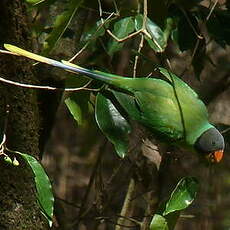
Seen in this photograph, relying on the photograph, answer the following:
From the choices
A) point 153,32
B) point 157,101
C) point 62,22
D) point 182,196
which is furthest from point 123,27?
point 182,196

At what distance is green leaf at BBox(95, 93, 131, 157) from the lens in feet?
3.98

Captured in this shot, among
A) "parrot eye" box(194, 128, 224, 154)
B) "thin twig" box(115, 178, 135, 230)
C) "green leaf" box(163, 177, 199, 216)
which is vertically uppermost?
"parrot eye" box(194, 128, 224, 154)

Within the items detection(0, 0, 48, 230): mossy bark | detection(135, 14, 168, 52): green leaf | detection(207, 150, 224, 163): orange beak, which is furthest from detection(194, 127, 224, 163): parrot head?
detection(0, 0, 48, 230): mossy bark

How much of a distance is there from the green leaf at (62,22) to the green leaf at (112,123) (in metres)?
0.21

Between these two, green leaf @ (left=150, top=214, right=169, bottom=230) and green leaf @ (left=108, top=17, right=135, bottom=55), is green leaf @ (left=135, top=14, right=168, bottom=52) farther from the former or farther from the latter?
green leaf @ (left=150, top=214, right=169, bottom=230)

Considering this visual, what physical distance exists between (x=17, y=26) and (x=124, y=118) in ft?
1.06

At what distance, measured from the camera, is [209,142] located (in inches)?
52.9

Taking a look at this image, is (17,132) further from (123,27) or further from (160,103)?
(123,27)

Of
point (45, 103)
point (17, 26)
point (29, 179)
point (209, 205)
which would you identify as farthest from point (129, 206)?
point (209, 205)

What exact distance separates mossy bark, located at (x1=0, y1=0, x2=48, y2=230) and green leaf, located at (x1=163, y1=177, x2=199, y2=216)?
293 mm

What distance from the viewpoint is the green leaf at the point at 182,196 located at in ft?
3.99

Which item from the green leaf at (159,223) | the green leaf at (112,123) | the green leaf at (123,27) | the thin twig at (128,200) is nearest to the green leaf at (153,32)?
the green leaf at (123,27)

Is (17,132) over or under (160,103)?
under

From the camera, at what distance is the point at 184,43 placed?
5.37 ft
